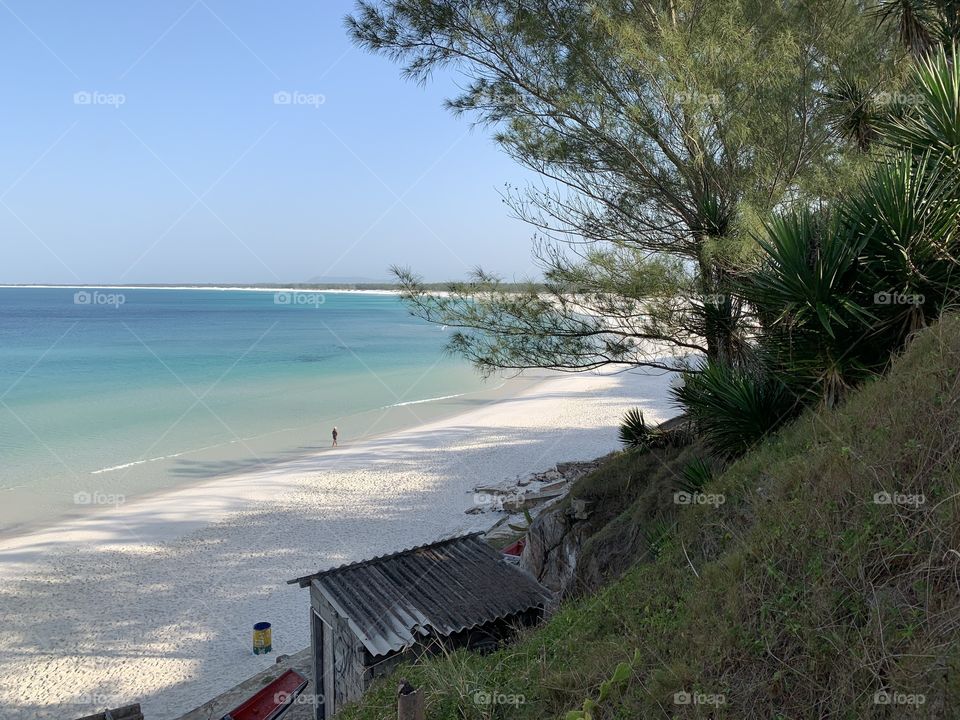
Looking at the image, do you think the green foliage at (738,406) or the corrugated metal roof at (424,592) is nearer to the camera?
the green foliage at (738,406)

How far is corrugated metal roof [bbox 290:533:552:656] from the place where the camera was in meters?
6.84

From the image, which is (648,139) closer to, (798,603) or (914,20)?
(914,20)

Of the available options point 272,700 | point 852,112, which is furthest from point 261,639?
point 852,112

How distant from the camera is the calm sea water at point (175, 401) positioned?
75.3ft

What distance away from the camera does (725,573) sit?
13.2 feet

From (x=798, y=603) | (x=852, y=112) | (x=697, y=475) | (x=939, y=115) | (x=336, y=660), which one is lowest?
(x=336, y=660)

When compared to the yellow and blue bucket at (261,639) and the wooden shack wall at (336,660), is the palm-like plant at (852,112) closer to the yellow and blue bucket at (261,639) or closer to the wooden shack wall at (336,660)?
the wooden shack wall at (336,660)

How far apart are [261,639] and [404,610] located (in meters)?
4.81

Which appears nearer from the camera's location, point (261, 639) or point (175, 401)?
point (261, 639)

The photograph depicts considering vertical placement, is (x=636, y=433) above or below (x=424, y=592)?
above

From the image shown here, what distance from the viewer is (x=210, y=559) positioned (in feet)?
48.2

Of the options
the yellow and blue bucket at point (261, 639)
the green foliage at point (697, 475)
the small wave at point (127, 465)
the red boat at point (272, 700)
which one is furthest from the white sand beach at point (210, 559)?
the green foliage at point (697, 475)

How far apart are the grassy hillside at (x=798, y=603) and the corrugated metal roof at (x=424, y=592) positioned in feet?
4.82

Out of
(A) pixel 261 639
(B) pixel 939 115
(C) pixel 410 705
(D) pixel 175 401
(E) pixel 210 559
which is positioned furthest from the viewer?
(D) pixel 175 401
